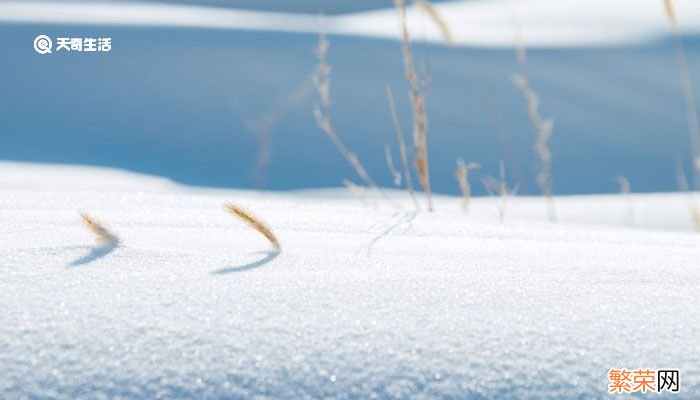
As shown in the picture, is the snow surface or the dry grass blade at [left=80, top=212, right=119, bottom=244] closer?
the snow surface

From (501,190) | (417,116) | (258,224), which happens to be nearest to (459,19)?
(501,190)

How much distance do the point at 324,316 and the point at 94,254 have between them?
308 mm

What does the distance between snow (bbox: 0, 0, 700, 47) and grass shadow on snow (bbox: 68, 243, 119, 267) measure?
4.05 meters

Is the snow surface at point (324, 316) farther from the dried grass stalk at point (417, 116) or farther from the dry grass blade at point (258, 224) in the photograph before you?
the dried grass stalk at point (417, 116)

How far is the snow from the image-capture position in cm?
535

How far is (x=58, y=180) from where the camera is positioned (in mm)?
3652

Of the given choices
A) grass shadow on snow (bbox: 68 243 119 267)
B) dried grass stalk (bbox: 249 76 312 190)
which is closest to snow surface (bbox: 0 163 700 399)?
grass shadow on snow (bbox: 68 243 119 267)

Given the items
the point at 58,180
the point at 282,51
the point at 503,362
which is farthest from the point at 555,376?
the point at 282,51

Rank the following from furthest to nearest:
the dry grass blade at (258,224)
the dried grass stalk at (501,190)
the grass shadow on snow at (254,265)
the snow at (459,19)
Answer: the snow at (459,19) → the dried grass stalk at (501,190) → the dry grass blade at (258,224) → the grass shadow on snow at (254,265)

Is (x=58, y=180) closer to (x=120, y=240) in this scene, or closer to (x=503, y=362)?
(x=120, y=240)

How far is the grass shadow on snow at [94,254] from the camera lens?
996 millimetres

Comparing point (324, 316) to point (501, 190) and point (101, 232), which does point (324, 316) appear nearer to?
point (101, 232)

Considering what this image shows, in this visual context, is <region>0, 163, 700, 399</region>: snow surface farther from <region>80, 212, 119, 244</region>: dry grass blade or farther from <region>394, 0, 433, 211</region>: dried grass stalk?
<region>394, 0, 433, 211</region>: dried grass stalk

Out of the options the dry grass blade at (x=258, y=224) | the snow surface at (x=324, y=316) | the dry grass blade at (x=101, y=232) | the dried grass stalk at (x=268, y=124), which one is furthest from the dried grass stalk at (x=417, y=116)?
the dried grass stalk at (x=268, y=124)
